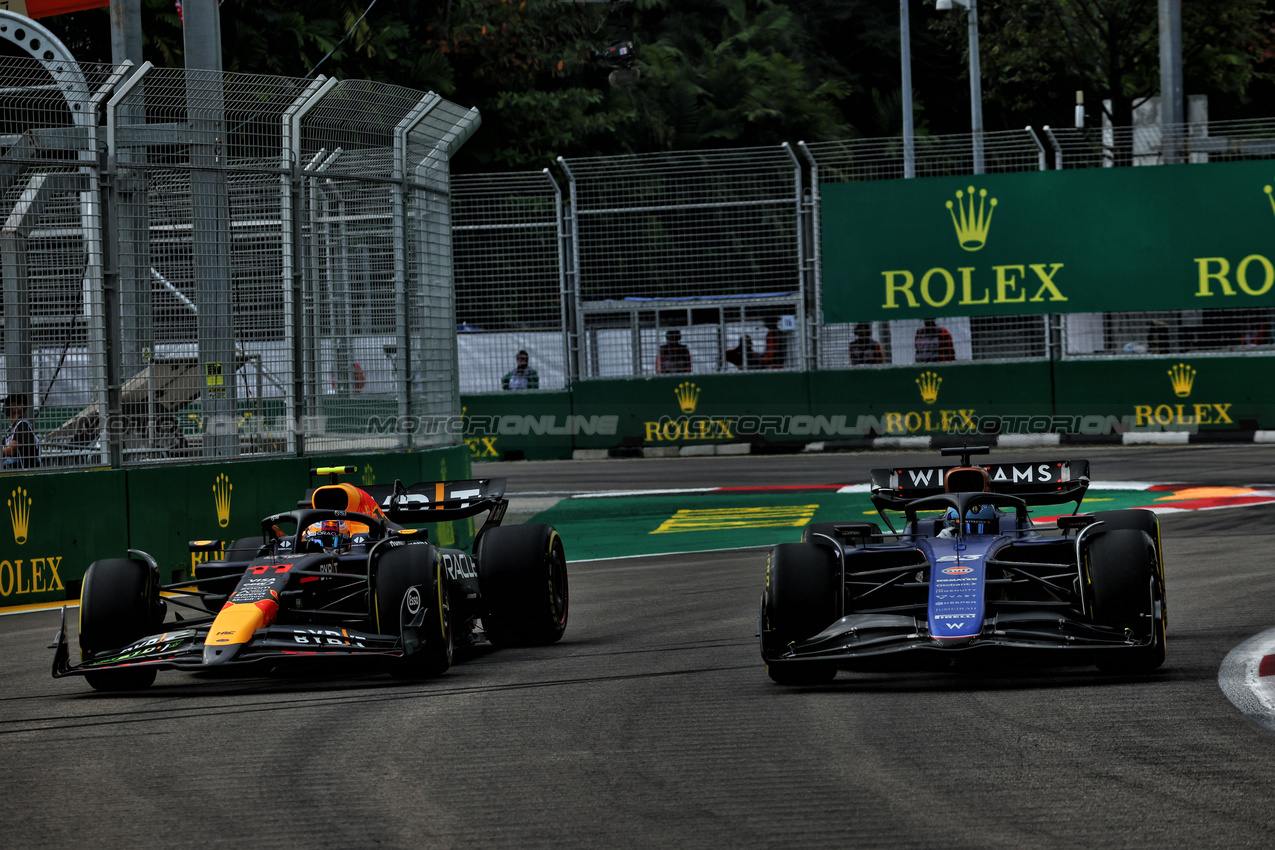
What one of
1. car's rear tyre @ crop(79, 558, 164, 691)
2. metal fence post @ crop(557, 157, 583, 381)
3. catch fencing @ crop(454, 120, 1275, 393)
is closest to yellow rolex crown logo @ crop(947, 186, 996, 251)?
catch fencing @ crop(454, 120, 1275, 393)

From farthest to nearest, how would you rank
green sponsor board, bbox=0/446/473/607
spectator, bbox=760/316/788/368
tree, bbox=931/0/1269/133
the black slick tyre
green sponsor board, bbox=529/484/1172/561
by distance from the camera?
1. tree, bbox=931/0/1269/133
2. spectator, bbox=760/316/788/368
3. green sponsor board, bbox=529/484/1172/561
4. green sponsor board, bbox=0/446/473/607
5. the black slick tyre

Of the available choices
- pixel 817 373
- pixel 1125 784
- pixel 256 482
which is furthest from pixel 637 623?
pixel 817 373

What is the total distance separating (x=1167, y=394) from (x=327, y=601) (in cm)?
1563

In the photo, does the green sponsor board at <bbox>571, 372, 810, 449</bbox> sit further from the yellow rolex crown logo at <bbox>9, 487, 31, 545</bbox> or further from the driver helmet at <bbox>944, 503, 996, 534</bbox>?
the driver helmet at <bbox>944, 503, 996, 534</bbox>

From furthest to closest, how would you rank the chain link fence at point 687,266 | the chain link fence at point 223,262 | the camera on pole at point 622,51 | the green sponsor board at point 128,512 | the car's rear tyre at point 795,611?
the camera on pole at point 622,51, the chain link fence at point 687,266, the green sponsor board at point 128,512, the chain link fence at point 223,262, the car's rear tyre at point 795,611

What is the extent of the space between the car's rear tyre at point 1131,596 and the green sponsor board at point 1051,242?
15.4 metres

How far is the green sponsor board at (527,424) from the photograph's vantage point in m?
23.9

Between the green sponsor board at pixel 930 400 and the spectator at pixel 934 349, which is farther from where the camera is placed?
the spectator at pixel 934 349

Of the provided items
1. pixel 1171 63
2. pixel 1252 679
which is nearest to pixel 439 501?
pixel 1252 679

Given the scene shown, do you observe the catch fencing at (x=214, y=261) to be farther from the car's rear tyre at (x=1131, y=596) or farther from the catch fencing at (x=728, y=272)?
the catch fencing at (x=728, y=272)

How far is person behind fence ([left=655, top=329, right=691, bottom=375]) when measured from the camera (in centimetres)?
2352

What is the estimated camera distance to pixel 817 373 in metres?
23.1

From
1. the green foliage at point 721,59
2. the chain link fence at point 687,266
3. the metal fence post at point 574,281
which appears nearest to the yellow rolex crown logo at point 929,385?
the chain link fence at point 687,266

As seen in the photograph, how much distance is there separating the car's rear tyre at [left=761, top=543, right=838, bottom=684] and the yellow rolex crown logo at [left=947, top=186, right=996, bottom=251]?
1569 centimetres
